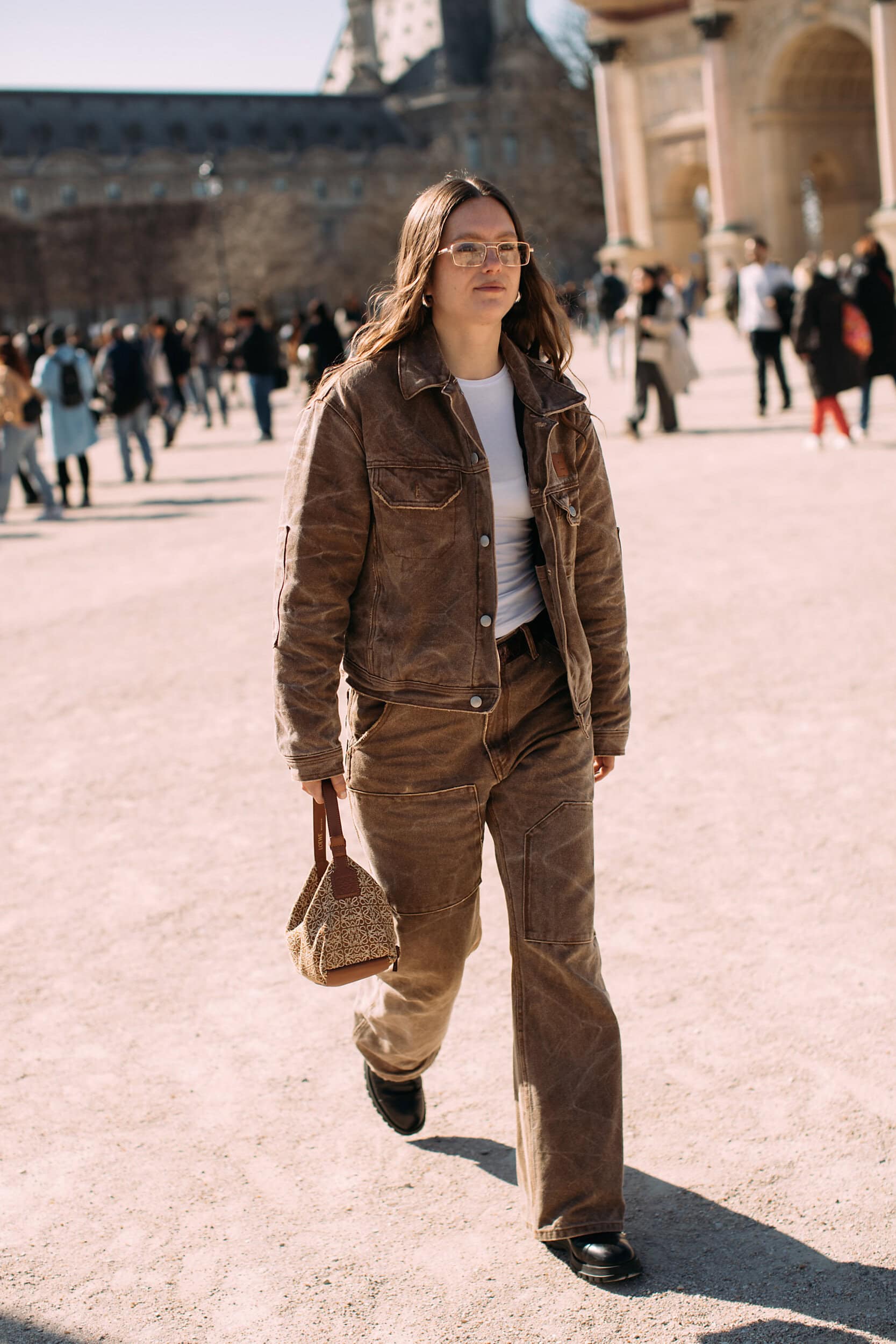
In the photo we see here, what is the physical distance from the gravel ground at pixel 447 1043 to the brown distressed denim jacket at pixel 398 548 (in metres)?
0.89

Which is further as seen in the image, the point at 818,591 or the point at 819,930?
the point at 818,591

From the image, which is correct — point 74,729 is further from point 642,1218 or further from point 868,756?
point 642,1218

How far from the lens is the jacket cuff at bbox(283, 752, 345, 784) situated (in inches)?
104

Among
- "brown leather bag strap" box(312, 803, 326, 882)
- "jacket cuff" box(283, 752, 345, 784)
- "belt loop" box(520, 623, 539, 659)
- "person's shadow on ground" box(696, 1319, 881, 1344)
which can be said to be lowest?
"person's shadow on ground" box(696, 1319, 881, 1344)

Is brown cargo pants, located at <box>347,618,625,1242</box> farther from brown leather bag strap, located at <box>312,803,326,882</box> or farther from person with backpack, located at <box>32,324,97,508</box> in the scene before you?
person with backpack, located at <box>32,324,97,508</box>

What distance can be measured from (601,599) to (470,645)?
34cm

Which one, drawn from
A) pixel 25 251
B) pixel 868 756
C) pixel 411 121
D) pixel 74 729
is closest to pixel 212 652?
pixel 74 729

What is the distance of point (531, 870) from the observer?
8.78ft

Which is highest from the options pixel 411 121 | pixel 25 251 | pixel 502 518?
pixel 411 121

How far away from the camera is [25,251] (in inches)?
3123

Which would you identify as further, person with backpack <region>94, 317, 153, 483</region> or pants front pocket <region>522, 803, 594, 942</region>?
person with backpack <region>94, 317, 153, 483</region>

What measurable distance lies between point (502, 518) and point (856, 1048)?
4.76 ft

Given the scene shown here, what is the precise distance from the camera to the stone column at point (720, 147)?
40188 mm

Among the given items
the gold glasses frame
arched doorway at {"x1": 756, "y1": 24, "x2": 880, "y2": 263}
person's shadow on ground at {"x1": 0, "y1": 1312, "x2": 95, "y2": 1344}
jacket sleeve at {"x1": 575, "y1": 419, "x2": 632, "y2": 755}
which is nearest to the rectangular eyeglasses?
the gold glasses frame
